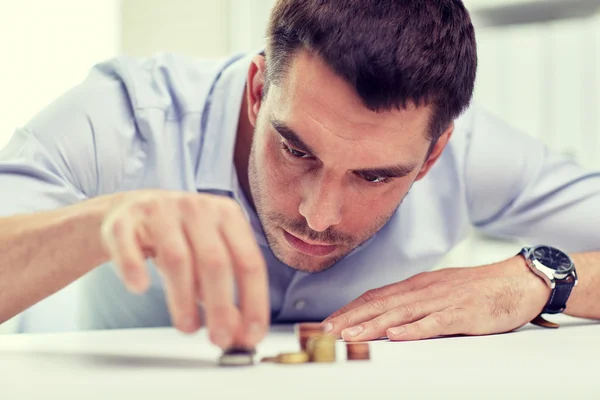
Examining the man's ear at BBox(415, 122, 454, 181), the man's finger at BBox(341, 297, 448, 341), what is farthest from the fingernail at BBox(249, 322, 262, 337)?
the man's ear at BBox(415, 122, 454, 181)

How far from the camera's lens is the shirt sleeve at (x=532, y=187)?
63.9 inches

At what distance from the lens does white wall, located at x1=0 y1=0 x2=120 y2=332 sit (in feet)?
8.85

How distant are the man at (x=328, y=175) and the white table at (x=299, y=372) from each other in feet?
0.23

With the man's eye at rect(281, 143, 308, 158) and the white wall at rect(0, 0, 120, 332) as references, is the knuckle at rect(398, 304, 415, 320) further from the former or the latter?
the white wall at rect(0, 0, 120, 332)

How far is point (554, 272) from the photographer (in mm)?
1380

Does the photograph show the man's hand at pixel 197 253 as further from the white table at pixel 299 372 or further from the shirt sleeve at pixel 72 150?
the shirt sleeve at pixel 72 150

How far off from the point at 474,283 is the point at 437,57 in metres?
0.39

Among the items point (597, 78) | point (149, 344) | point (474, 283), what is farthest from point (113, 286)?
point (597, 78)

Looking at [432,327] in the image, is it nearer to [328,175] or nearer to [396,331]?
[396,331]

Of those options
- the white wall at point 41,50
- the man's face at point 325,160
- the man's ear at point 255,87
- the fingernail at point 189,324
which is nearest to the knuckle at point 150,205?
the fingernail at point 189,324

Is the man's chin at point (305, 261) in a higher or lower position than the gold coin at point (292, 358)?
lower

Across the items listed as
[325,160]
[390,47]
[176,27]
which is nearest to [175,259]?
[325,160]

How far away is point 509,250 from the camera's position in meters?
3.04

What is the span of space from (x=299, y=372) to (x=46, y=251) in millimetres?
352
